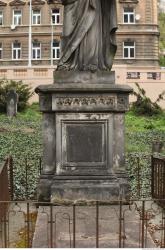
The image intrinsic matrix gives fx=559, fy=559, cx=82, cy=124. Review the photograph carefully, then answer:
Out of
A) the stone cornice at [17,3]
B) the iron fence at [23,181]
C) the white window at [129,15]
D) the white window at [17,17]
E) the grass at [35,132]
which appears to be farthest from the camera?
the white window at [17,17]

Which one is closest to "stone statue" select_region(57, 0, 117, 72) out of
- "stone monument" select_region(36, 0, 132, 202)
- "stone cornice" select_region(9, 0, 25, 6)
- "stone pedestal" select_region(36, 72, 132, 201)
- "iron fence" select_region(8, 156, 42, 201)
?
"stone monument" select_region(36, 0, 132, 202)

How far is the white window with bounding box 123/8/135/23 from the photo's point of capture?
55219mm

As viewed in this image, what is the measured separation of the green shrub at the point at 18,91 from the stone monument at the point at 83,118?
25964mm

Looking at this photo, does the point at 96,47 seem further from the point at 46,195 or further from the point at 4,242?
the point at 4,242

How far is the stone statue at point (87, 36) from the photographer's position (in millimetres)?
8594

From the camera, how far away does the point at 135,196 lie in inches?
416

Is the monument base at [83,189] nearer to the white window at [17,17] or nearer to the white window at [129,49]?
the white window at [129,49]

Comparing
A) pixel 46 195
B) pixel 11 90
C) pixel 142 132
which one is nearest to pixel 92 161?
pixel 46 195

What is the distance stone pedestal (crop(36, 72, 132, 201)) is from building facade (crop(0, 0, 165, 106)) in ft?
147

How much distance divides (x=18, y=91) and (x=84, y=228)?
29502 millimetres

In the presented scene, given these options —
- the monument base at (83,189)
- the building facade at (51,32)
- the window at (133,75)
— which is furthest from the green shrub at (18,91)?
the monument base at (83,189)

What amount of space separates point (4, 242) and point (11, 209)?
76.7 inches

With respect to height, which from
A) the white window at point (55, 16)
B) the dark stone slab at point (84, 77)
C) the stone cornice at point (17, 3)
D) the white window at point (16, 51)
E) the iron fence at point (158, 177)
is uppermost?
the stone cornice at point (17, 3)

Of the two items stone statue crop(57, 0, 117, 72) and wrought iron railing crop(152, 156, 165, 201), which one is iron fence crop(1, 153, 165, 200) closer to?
wrought iron railing crop(152, 156, 165, 201)
